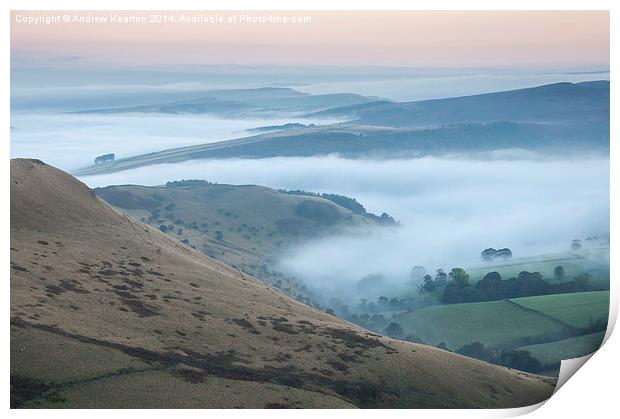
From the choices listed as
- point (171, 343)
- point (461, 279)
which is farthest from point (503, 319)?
point (171, 343)

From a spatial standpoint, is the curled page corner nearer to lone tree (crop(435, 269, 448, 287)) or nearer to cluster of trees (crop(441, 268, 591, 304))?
cluster of trees (crop(441, 268, 591, 304))

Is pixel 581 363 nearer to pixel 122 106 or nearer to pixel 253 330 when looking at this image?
pixel 253 330

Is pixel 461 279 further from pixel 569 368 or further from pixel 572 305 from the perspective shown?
pixel 569 368

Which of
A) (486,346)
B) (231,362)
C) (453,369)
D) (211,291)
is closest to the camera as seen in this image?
(231,362)

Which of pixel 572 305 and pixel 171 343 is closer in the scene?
pixel 171 343

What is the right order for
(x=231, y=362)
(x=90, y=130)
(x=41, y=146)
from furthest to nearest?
(x=90, y=130)
(x=41, y=146)
(x=231, y=362)
